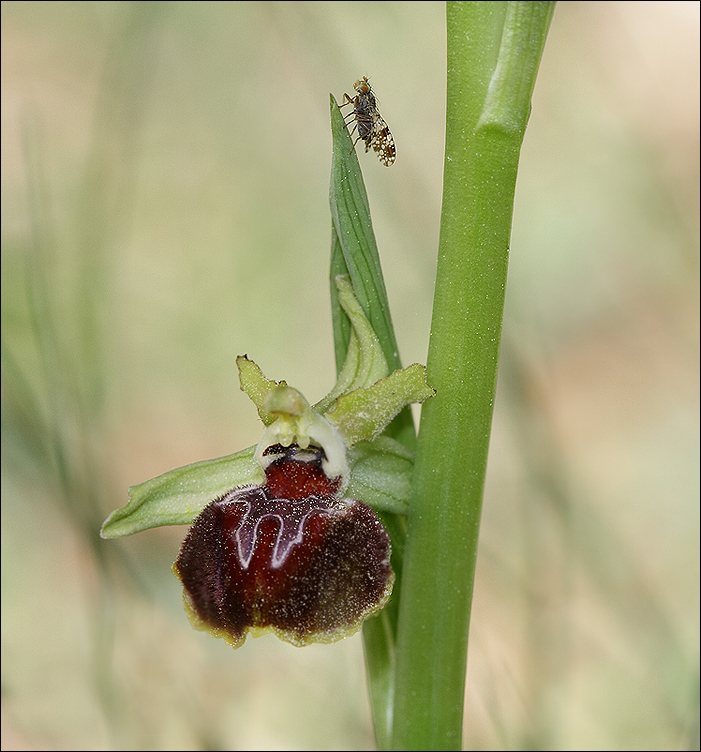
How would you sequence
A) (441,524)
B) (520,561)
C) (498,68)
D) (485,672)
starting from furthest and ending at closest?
(520,561) → (485,672) → (441,524) → (498,68)

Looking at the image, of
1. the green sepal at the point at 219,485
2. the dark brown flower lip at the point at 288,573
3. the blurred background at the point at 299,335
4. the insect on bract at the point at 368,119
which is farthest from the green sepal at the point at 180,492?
the blurred background at the point at 299,335

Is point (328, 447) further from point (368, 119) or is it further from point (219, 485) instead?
point (368, 119)

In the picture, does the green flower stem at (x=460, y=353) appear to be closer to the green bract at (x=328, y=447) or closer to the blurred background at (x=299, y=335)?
the green bract at (x=328, y=447)

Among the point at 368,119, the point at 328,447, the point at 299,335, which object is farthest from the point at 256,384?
the point at 299,335

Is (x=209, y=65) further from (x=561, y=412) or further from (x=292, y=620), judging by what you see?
(x=292, y=620)

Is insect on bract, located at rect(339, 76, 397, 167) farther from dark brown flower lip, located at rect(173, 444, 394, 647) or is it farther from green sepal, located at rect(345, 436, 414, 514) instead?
dark brown flower lip, located at rect(173, 444, 394, 647)

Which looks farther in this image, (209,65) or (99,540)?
(209,65)

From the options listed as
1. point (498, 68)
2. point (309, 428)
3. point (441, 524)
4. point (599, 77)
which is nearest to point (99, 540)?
point (309, 428)
